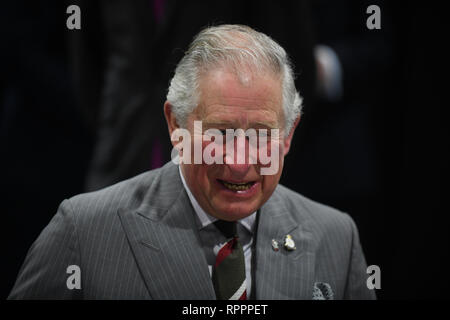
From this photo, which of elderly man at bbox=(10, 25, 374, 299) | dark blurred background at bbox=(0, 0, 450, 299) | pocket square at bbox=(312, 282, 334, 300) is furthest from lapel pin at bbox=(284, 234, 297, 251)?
dark blurred background at bbox=(0, 0, 450, 299)


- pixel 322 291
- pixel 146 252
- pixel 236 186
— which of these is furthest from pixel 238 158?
pixel 322 291

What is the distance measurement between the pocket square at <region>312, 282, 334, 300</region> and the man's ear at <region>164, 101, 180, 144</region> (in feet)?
1.72

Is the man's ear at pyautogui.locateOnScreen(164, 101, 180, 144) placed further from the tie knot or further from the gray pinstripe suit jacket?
the tie knot

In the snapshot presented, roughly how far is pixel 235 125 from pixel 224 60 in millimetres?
139

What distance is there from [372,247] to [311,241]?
479mm

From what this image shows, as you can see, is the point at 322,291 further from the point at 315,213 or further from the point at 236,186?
the point at 236,186

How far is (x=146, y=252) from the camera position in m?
Result: 1.48

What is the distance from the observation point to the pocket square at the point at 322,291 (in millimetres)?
1597

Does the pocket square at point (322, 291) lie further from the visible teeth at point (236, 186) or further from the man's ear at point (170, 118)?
the man's ear at point (170, 118)

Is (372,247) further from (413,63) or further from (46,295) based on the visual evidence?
(46,295)

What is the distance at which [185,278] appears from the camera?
1.48m

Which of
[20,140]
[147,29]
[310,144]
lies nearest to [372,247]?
[310,144]

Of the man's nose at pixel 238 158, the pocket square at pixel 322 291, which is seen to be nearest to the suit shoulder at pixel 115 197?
the man's nose at pixel 238 158
